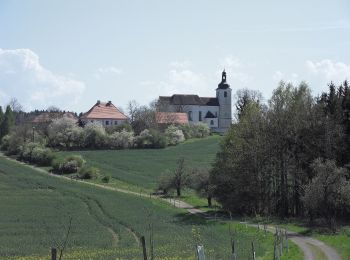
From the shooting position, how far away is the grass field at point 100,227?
31.5 metres

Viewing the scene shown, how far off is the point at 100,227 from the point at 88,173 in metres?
46.3

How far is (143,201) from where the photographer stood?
6366cm

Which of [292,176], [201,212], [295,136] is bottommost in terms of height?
Result: [201,212]

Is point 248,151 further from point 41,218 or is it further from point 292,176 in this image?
point 41,218

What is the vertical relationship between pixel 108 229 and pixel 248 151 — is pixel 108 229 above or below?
below

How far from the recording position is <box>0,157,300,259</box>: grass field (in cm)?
3148

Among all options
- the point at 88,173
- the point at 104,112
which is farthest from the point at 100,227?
the point at 104,112

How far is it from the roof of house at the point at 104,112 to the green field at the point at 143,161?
24.0 m

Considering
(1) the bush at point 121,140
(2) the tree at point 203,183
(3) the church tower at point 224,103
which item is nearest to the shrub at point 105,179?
(2) the tree at point 203,183

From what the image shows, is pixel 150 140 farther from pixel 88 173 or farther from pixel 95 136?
pixel 88 173

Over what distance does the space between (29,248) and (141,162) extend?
7010 centimetres

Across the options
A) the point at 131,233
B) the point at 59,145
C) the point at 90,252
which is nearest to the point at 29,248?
the point at 90,252

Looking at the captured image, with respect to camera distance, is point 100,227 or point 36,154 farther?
point 36,154

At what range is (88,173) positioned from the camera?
3489 inches
